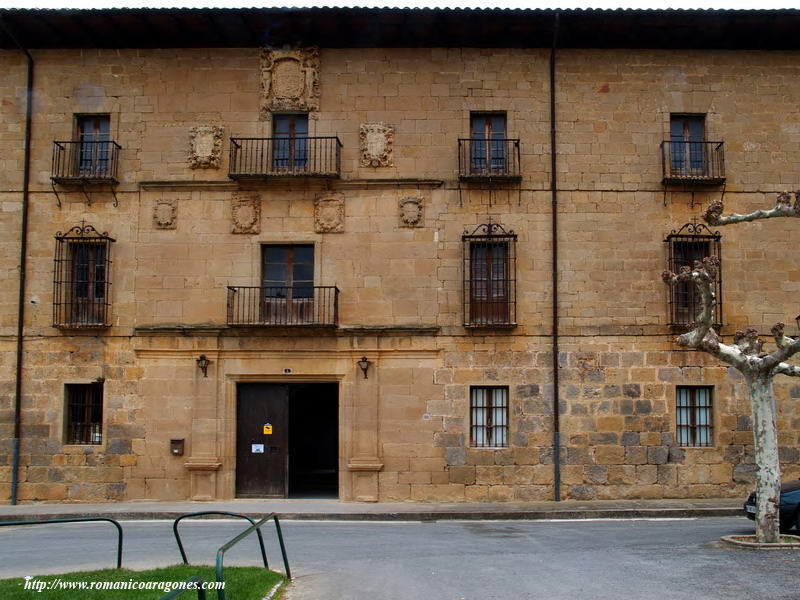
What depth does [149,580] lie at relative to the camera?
412 inches

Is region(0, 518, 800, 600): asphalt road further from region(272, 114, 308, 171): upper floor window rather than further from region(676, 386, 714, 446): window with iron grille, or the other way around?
region(272, 114, 308, 171): upper floor window

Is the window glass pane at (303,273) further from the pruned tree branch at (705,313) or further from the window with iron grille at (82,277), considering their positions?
the pruned tree branch at (705,313)

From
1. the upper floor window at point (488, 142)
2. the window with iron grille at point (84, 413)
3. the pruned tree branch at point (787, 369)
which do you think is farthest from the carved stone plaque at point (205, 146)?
the pruned tree branch at point (787, 369)

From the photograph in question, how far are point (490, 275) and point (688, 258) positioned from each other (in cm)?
456

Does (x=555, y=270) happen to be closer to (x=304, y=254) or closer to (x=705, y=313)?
(x=304, y=254)

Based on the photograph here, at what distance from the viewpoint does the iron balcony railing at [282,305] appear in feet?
65.8

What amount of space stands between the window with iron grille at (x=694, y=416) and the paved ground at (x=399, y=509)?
138 centimetres

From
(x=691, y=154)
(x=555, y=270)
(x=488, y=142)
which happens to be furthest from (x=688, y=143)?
(x=488, y=142)

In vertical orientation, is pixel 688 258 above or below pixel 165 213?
below

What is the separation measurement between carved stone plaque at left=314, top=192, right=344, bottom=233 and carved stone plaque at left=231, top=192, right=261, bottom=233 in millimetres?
1335

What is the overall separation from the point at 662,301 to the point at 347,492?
827 centimetres

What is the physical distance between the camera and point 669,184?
20.2 meters

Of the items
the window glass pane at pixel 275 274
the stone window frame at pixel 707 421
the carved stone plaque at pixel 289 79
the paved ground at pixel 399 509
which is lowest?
→ the paved ground at pixel 399 509

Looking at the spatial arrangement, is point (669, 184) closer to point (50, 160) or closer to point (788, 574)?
point (788, 574)
